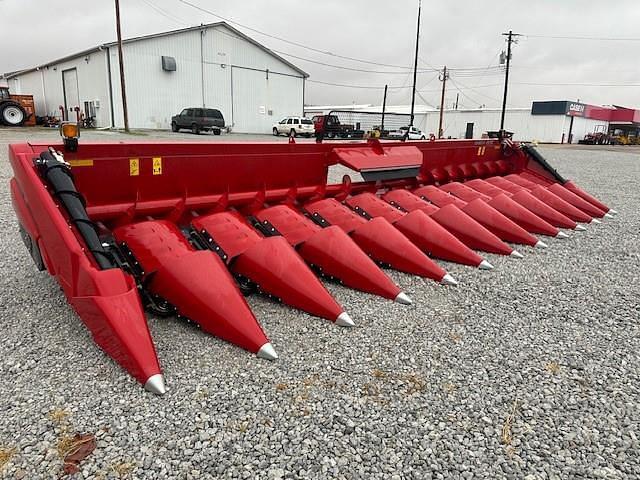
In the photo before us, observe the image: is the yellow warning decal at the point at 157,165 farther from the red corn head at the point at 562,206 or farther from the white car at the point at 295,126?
the white car at the point at 295,126

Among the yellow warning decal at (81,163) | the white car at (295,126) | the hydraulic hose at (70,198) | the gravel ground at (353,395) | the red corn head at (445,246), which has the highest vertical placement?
the white car at (295,126)

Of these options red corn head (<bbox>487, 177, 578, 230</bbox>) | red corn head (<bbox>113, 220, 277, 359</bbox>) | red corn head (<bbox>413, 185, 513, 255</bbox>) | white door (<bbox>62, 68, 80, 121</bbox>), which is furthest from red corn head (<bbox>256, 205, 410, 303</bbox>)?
white door (<bbox>62, 68, 80, 121</bbox>)

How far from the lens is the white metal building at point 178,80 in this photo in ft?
95.2

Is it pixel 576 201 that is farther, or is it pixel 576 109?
pixel 576 109

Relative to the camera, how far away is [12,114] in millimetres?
26844

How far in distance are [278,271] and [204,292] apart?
553 millimetres

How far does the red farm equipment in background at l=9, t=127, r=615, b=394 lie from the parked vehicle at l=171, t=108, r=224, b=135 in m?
23.8

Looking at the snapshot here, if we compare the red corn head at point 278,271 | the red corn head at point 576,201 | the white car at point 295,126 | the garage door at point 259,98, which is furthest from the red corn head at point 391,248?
the garage door at point 259,98

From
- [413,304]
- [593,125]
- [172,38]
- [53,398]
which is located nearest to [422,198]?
[413,304]

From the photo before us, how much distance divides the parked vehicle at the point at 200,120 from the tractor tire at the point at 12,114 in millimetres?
8546

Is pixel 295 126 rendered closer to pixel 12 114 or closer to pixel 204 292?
pixel 12 114

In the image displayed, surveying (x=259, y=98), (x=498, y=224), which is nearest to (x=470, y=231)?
(x=498, y=224)

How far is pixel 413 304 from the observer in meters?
3.18

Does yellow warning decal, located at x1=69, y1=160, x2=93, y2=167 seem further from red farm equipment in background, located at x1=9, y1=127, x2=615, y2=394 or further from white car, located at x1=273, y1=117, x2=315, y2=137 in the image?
white car, located at x1=273, y1=117, x2=315, y2=137
